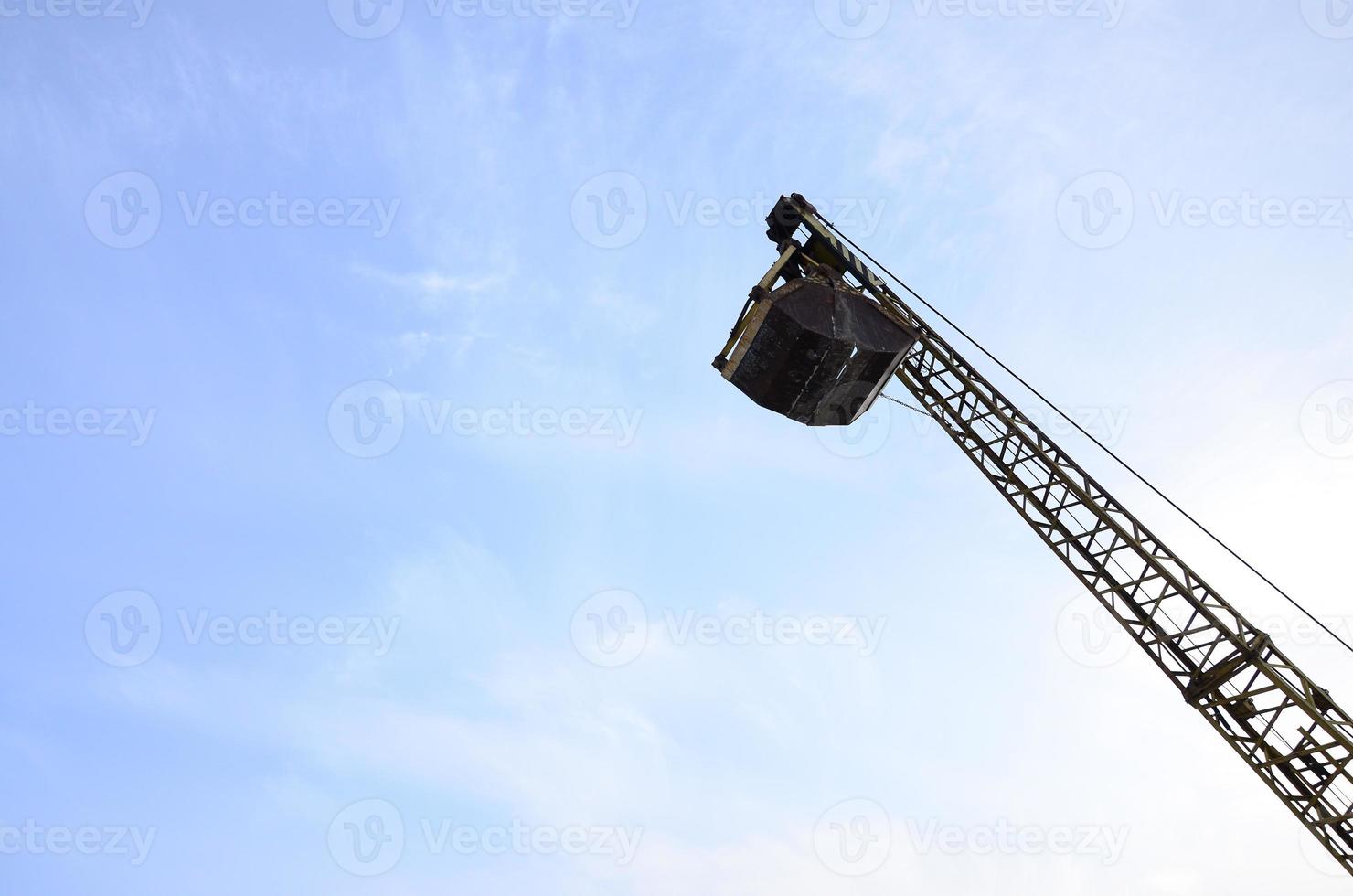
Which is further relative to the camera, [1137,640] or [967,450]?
[967,450]

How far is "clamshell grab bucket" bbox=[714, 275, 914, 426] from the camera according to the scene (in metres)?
14.6

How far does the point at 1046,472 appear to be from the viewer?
56.3 ft

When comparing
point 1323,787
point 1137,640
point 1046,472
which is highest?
point 1046,472

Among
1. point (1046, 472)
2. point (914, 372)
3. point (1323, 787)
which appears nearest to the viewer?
point (1323, 787)

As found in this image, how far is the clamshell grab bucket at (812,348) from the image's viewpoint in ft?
48.0

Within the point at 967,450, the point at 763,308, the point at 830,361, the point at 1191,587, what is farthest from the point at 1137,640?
the point at 763,308

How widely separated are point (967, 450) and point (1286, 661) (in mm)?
6661

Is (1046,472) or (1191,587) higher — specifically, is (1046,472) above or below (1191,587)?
above

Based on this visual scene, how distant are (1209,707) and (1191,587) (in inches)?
85.1

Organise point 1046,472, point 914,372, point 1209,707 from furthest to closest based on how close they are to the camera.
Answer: point 914,372
point 1046,472
point 1209,707

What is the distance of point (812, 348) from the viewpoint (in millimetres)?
14750

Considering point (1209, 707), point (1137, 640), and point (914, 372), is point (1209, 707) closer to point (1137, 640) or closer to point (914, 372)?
point (1137, 640)

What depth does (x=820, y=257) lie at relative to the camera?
58.0 feet

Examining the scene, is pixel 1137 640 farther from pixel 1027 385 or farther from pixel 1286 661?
pixel 1027 385
